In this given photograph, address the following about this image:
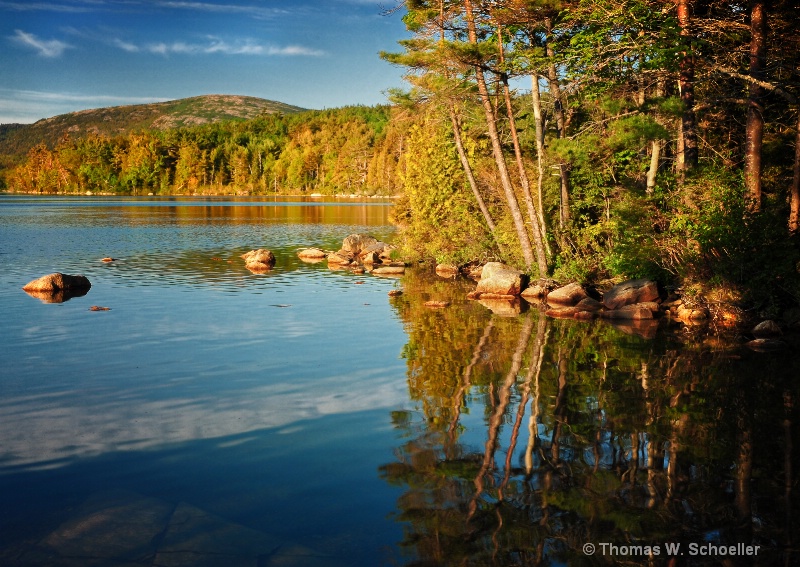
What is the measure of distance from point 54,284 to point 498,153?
1553 centimetres

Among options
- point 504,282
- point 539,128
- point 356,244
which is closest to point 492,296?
point 504,282

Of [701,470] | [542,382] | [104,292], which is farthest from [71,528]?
[104,292]

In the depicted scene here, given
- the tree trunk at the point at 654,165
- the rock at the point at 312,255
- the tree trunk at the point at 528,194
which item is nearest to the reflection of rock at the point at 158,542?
the tree trunk at the point at 654,165

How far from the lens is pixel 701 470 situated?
8.14 m

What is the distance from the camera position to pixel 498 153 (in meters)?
23.3

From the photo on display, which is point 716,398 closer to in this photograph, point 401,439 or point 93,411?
point 401,439

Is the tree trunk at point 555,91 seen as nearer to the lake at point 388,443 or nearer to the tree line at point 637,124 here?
the tree line at point 637,124

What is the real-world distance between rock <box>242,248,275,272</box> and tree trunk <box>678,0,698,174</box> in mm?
18465

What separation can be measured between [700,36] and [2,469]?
18299 millimetres

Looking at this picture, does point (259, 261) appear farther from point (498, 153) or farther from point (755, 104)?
point (755, 104)

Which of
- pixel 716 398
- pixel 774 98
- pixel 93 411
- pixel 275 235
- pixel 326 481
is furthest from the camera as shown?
pixel 275 235

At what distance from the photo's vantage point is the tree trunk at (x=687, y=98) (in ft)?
56.1

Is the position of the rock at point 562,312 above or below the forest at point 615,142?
below

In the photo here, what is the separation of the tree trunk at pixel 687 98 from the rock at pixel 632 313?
3.96 metres
